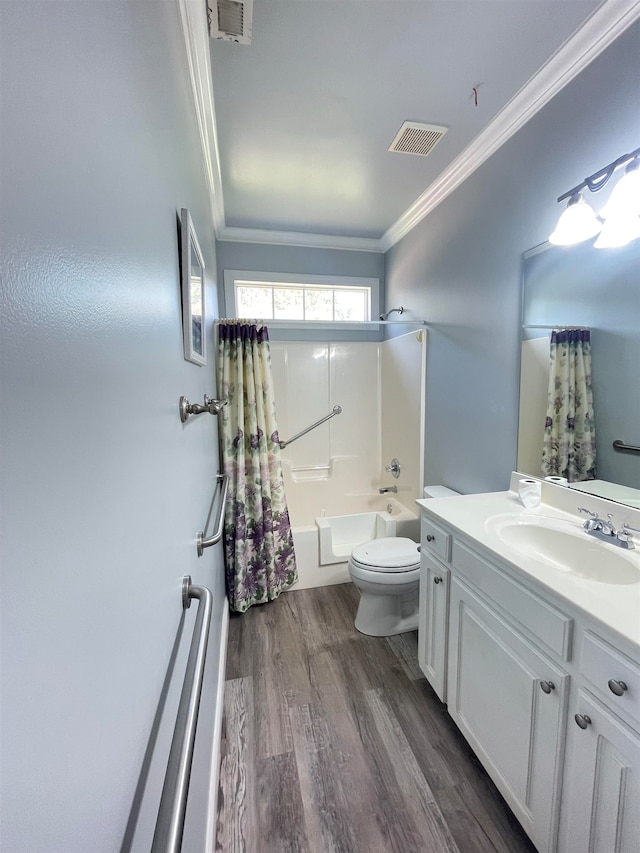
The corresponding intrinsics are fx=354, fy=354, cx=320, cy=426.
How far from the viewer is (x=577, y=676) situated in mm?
852

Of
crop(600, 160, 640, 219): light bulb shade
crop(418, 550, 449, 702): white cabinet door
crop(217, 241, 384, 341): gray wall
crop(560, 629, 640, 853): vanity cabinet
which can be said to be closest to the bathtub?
crop(418, 550, 449, 702): white cabinet door

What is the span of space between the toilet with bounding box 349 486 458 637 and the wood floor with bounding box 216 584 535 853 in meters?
0.08

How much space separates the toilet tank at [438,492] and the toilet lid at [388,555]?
1.04 feet

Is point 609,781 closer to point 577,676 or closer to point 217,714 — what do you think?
point 577,676

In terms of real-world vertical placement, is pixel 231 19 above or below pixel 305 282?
above

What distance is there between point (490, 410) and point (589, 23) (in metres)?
1.40

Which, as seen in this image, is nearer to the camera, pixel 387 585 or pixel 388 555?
pixel 387 585

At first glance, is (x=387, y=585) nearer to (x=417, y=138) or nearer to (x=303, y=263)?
(x=417, y=138)

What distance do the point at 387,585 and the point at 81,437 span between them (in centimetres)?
181

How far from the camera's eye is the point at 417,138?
1715 mm

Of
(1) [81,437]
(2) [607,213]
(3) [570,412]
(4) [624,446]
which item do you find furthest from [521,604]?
(2) [607,213]

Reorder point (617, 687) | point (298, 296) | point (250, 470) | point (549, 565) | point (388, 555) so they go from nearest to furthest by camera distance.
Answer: point (617, 687), point (549, 565), point (388, 555), point (250, 470), point (298, 296)

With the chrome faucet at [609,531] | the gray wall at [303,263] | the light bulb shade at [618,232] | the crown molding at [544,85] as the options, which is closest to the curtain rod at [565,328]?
the light bulb shade at [618,232]

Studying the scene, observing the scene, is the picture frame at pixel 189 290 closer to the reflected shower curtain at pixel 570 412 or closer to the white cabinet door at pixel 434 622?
the white cabinet door at pixel 434 622
